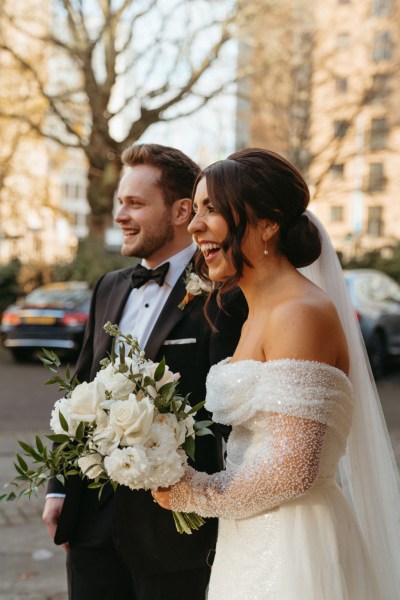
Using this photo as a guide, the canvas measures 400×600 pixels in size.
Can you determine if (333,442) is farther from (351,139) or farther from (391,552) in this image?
(351,139)

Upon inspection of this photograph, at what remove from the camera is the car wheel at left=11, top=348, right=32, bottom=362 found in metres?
16.3

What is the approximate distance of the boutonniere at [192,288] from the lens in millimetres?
2975

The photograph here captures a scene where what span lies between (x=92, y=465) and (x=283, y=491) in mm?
552

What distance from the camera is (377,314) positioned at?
1377cm

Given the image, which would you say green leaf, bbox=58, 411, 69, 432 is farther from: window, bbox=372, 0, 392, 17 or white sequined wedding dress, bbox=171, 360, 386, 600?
window, bbox=372, 0, 392, 17

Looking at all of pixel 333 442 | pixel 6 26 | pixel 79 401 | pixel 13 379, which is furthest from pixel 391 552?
pixel 6 26

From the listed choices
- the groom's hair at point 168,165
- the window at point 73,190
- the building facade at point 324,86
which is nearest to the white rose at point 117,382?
the groom's hair at point 168,165

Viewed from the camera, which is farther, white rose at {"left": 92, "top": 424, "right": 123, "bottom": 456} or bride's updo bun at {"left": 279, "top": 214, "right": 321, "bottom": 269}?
bride's updo bun at {"left": 279, "top": 214, "right": 321, "bottom": 269}

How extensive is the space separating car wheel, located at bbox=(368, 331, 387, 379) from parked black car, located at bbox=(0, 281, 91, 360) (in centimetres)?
532

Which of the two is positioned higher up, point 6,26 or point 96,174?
point 6,26

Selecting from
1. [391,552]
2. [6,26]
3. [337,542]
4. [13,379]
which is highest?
[6,26]

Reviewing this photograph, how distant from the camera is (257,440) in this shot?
7.54 ft

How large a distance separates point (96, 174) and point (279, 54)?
743cm

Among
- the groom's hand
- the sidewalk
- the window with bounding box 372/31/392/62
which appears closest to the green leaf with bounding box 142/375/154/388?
the groom's hand
